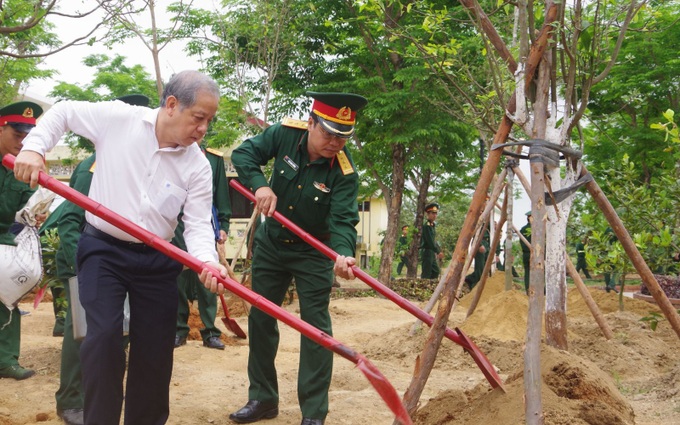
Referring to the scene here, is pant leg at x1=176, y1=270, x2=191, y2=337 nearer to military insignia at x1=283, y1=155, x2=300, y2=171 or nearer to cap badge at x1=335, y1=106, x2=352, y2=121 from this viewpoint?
military insignia at x1=283, y1=155, x2=300, y2=171

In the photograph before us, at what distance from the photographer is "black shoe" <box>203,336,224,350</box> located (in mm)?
7379

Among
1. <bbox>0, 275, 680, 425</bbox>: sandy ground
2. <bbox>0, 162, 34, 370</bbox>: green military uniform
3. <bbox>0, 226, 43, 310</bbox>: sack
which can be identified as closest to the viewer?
<bbox>0, 275, 680, 425</bbox>: sandy ground

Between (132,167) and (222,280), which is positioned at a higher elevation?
(132,167)

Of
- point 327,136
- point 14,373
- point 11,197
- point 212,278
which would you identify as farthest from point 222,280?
point 14,373

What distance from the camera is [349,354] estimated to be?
3096 mm

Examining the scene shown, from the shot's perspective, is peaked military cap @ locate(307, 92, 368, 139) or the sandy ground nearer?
the sandy ground

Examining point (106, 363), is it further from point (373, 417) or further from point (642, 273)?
point (642, 273)

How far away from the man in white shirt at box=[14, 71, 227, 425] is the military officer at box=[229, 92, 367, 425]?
111cm

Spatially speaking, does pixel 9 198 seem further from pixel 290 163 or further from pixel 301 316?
pixel 301 316

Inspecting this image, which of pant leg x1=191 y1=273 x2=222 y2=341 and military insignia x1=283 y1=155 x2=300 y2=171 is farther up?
military insignia x1=283 y1=155 x2=300 y2=171

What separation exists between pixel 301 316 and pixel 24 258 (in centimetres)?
228

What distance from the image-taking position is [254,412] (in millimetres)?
4785

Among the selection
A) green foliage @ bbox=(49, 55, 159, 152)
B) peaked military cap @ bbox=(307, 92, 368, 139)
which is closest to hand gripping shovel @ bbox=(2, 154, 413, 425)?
peaked military cap @ bbox=(307, 92, 368, 139)

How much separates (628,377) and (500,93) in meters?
2.90
